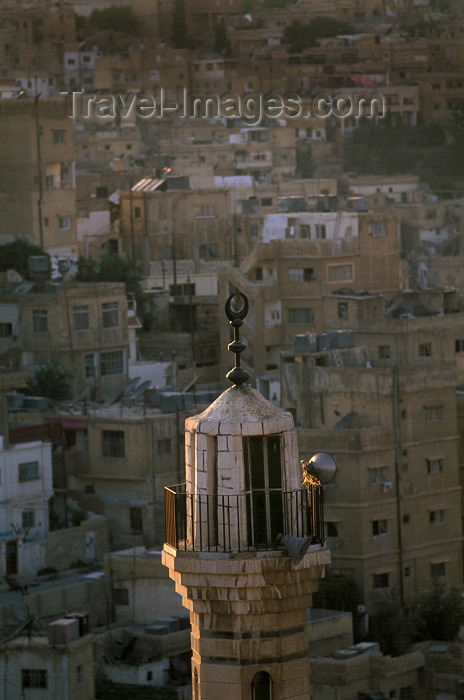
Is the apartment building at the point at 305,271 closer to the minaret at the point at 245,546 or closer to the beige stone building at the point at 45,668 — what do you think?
the beige stone building at the point at 45,668

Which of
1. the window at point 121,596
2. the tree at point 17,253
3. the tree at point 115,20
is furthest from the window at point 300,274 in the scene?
the tree at point 115,20

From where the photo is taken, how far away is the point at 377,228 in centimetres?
2888

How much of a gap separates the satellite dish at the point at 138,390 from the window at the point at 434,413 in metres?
2.74

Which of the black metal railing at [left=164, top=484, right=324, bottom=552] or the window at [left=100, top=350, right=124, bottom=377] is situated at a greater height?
the black metal railing at [left=164, top=484, right=324, bottom=552]

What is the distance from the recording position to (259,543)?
20.8 ft

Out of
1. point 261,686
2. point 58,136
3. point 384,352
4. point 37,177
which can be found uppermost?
point 58,136

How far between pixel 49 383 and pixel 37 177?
24.4ft

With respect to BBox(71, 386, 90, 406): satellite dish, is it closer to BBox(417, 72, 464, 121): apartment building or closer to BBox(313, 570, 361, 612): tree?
BBox(313, 570, 361, 612): tree

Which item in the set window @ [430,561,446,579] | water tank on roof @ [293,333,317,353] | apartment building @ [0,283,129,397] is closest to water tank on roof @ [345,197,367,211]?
apartment building @ [0,283,129,397]

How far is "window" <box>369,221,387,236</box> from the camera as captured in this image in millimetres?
28734

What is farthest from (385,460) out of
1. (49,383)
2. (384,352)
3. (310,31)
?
(310,31)

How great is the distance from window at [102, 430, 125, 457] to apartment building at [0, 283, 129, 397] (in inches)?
137

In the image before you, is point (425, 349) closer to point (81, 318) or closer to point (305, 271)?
point (81, 318)

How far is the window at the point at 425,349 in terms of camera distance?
22859 mm
